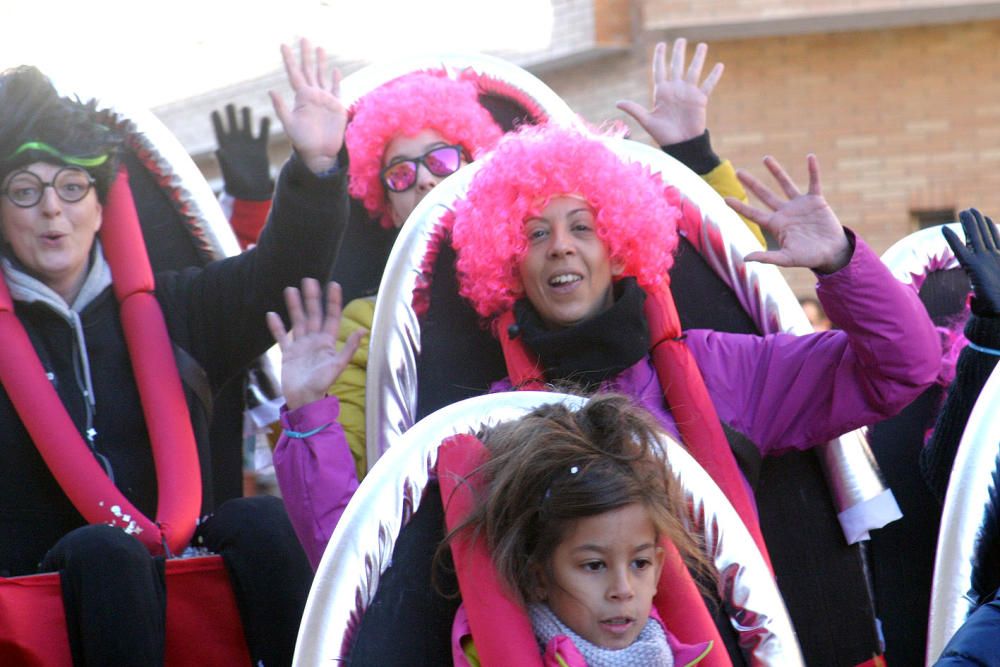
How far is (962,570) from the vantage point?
2264 mm

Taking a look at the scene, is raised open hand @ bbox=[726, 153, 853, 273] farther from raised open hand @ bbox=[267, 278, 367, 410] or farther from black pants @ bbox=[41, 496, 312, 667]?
black pants @ bbox=[41, 496, 312, 667]

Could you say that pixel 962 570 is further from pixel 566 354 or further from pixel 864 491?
pixel 566 354

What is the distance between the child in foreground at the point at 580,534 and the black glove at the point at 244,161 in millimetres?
2353

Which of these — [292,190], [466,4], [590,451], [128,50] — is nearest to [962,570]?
[590,451]

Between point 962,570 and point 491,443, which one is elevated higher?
point 491,443

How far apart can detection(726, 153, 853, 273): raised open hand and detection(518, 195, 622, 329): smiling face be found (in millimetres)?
305

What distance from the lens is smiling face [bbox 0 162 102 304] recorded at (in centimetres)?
291

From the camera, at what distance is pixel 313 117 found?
3.01 m

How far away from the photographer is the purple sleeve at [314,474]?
8.50ft

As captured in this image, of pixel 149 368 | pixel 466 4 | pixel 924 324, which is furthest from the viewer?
pixel 466 4

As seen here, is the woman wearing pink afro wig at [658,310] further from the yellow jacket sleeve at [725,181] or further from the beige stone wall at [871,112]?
the beige stone wall at [871,112]

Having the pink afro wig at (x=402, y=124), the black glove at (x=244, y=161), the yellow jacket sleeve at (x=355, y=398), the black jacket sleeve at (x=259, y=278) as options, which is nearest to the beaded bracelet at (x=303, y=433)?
the yellow jacket sleeve at (x=355, y=398)

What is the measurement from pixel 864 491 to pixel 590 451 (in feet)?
2.66

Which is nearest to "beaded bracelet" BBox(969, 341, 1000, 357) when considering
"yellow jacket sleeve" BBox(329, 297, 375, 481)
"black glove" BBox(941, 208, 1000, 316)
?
"black glove" BBox(941, 208, 1000, 316)
